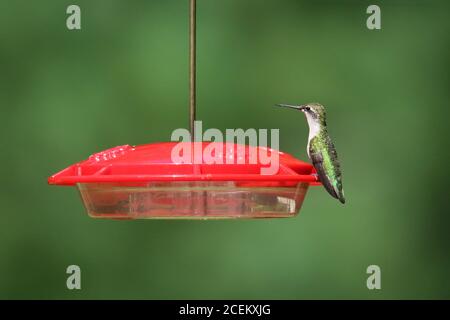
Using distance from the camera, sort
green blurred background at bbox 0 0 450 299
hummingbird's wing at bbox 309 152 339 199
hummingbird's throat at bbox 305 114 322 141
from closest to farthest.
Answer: hummingbird's wing at bbox 309 152 339 199 < hummingbird's throat at bbox 305 114 322 141 < green blurred background at bbox 0 0 450 299

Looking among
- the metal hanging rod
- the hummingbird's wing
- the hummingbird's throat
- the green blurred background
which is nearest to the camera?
the metal hanging rod

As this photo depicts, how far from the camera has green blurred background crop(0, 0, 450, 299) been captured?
22.8 ft

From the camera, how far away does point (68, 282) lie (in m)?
6.80

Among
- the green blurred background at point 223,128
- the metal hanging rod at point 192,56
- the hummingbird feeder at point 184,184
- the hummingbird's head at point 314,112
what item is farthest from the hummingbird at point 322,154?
the green blurred background at point 223,128

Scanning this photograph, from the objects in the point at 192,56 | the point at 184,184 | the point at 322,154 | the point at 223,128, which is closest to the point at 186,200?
the point at 184,184

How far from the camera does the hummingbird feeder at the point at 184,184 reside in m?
3.05

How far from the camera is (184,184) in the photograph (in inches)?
122

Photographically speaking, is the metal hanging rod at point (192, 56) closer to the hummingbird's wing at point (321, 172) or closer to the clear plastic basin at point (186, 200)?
the clear plastic basin at point (186, 200)

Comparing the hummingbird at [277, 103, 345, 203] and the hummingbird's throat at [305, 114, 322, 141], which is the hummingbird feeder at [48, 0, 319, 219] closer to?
the hummingbird at [277, 103, 345, 203]

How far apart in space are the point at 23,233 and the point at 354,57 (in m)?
2.58

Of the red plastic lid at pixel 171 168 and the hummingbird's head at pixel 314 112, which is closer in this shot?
the red plastic lid at pixel 171 168

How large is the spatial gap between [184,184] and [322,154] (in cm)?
73

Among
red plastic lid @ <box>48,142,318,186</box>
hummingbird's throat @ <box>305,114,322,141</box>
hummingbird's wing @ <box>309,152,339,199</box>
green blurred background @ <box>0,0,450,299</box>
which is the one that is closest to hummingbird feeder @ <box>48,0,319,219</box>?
red plastic lid @ <box>48,142,318,186</box>
